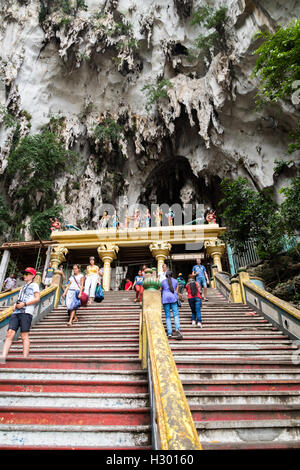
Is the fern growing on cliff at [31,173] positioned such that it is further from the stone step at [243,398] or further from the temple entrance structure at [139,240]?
the stone step at [243,398]

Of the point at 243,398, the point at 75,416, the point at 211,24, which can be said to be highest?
the point at 211,24

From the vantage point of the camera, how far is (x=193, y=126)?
20.0 meters

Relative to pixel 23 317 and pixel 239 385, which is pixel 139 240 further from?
pixel 239 385

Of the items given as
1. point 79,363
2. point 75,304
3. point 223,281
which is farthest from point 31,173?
point 79,363

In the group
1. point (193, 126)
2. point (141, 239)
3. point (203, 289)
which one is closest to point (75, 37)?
point (193, 126)

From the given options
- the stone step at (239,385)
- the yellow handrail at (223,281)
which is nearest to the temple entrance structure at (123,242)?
the yellow handrail at (223,281)

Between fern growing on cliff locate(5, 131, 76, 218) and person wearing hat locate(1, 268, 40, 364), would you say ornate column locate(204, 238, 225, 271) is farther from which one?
fern growing on cliff locate(5, 131, 76, 218)

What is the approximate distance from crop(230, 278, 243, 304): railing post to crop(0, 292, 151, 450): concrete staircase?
4050 mm

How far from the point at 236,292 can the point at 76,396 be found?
19.4 ft

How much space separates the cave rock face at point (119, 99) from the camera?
19.2 metres

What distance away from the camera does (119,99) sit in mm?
22438

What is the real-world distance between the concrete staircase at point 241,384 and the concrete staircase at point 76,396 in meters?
0.63

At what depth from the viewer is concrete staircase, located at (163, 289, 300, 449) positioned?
2.58m

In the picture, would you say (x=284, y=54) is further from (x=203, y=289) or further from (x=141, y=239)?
(x=141, y=239)
